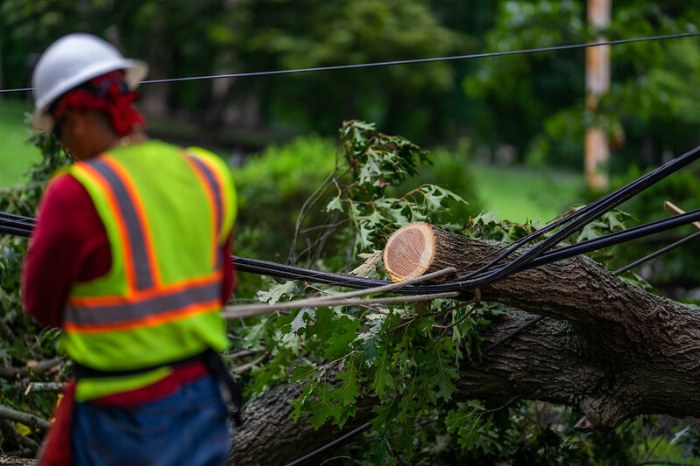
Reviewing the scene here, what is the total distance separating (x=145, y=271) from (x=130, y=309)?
11 cm

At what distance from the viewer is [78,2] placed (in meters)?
25.8

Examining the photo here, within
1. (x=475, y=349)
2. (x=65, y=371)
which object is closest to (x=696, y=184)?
(x=475, y=349)

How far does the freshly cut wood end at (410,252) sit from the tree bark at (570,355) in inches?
2.3

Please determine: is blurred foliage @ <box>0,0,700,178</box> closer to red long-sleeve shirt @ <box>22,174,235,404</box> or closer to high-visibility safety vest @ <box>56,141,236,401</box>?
high-visibility safety vest @ <box>56,141,236,401</box>

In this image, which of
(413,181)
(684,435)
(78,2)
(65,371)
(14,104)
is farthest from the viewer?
(14,104)

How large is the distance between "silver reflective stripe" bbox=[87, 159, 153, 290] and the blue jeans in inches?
13.7

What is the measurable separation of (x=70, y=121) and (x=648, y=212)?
10584 mm

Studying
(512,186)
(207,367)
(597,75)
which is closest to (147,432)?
(207,367)

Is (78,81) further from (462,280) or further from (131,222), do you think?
(462,280)

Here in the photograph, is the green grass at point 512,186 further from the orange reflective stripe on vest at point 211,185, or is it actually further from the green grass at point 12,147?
the orange reflective stripe on vest at point 211,185

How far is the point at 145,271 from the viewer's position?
2648 millimetres

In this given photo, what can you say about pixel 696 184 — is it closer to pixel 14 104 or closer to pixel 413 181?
pixel 413 181

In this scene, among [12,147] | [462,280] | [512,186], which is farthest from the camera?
[512,186]

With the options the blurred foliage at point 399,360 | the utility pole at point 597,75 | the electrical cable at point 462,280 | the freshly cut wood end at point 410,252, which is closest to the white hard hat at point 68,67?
the electrical cable at point 462,280
